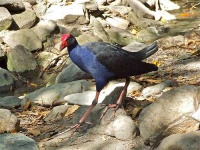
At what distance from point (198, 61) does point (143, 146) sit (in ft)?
7.91

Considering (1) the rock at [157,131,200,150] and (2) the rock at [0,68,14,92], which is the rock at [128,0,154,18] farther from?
(1) the rock at [157,131,200,150]

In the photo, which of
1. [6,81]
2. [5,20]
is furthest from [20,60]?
[5,20]

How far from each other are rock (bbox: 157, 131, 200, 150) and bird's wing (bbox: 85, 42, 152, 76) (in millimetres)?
885

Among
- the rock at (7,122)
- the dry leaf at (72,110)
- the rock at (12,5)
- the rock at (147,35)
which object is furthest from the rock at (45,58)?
the rock at (7,122)

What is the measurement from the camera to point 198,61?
5898 millimetres

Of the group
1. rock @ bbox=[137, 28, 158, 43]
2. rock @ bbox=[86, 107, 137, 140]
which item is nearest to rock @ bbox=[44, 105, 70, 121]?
rock @ bbox=[86, 107, 137, 140]

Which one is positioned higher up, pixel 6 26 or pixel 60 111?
pixel 60 111

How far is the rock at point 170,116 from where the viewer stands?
3.71m

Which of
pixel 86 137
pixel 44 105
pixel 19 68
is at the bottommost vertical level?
pixel 19 68

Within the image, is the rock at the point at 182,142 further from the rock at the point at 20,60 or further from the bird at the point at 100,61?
the rock at the point at 20,60

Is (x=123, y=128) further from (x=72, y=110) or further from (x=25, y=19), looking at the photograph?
(x=25, y=19)

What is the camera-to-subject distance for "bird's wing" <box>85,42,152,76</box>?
13.2ft

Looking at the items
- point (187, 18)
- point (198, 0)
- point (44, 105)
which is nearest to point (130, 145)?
point (44, 105)

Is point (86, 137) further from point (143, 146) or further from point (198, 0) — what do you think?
point (198, 0)
